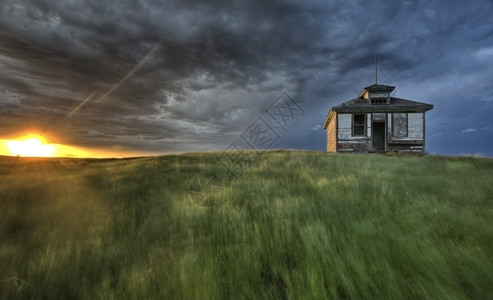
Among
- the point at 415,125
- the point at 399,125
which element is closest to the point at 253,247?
the point at 399,125

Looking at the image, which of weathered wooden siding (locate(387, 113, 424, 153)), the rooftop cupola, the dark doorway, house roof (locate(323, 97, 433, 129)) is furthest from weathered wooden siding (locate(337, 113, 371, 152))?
the dark doorway

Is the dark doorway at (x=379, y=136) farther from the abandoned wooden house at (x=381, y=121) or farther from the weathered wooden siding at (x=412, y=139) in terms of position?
the weathered wooden siding at (x=412, y=139)

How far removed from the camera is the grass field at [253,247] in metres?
1.27

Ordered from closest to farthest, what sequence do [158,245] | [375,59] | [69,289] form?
[69,289] → [158,245] → [375,59]

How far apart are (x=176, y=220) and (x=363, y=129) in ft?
56.8

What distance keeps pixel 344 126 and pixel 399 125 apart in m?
3.93

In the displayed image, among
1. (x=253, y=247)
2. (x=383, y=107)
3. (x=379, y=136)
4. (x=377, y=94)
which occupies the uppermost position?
(x=377, y=94)

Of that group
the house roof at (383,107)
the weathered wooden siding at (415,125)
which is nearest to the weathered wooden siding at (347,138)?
the house roof at (383,107)

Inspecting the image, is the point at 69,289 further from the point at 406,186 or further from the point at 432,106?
the point at 432,106

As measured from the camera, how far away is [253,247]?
5.58 ft

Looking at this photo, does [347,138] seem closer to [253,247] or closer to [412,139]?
[412,139]

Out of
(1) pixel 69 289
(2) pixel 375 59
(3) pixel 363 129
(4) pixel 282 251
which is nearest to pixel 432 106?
(3) pixel 363 129

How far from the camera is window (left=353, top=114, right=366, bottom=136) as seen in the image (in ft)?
51.9

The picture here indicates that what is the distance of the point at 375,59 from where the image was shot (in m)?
17.7
